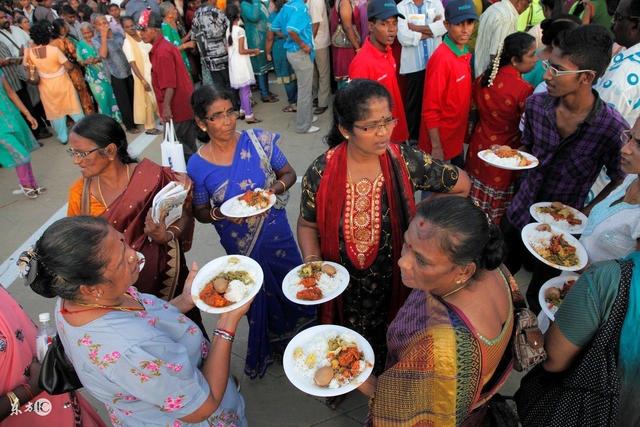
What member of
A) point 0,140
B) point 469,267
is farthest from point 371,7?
point 0,140

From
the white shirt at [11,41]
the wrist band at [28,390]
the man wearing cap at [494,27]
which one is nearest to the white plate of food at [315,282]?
the wrist band at [28,390]

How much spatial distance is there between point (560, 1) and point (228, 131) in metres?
5.03

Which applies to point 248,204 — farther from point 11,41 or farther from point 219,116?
point 11,41

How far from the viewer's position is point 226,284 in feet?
6.91

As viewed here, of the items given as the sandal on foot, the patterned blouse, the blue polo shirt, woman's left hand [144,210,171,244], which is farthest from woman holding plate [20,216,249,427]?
the blue polo shirt

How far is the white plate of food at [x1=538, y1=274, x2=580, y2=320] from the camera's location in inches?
80.9

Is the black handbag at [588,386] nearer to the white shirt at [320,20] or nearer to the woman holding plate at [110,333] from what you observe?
the woman holding plate at [110,333]

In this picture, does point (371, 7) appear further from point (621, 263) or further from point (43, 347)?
point (43, 347)

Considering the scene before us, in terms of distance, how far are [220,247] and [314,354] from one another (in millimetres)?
2839

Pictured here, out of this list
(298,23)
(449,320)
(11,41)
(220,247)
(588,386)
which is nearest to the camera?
(449,320)

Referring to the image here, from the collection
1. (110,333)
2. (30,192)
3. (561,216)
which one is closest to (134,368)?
(110,333)

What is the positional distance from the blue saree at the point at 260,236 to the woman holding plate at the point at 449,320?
59.8 inches

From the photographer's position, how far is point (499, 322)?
1474 mm

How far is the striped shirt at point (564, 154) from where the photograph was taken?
2664 millimetres
